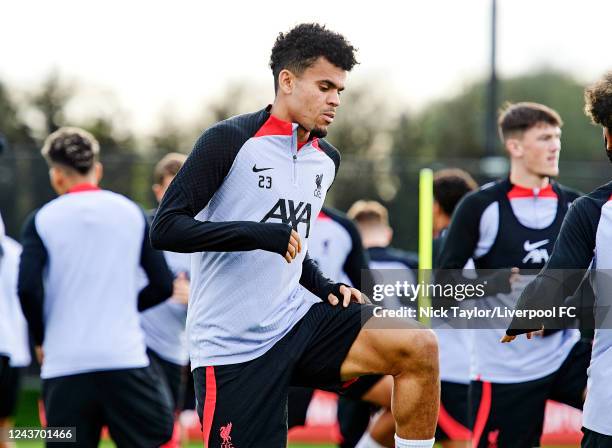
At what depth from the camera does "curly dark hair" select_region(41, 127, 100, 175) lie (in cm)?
630

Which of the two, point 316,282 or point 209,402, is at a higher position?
point 316,282

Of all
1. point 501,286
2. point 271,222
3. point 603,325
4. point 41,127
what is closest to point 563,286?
point 603,325

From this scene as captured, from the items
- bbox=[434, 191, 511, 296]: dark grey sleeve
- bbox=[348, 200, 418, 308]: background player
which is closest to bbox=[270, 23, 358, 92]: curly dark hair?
bbox=[434, 191, 511, 296]: dark grey sleeve

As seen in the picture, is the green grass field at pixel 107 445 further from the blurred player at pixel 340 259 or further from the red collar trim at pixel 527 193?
the red collar trim at pixel 527 193

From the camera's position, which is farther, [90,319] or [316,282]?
[90,319]

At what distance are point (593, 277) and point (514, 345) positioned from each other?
2231 millimetres

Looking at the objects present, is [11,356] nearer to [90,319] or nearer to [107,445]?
[90,319]

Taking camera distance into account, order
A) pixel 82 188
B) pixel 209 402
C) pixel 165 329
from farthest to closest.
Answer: pixel 165 329 → pixel 82 188 → pixel 209 402

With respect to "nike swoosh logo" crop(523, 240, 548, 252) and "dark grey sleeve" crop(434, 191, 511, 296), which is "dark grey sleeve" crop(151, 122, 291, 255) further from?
"nike swoosh logo" crop(523, 240, 548, 252)

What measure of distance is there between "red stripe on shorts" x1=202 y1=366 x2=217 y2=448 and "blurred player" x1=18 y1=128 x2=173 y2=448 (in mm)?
1826

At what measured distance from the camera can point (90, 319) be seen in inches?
241

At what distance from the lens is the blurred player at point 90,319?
606 cm

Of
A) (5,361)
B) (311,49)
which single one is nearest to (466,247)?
(311,49)

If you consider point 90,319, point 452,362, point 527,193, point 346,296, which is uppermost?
point 527,193
